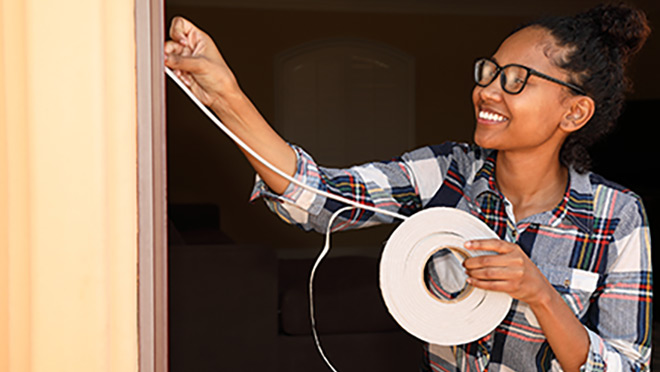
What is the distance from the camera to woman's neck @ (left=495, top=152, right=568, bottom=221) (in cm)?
127

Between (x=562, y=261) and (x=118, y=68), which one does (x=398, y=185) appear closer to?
(x=562, y=261)

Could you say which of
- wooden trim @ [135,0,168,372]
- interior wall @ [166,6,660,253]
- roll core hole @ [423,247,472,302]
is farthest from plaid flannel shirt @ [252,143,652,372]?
interior wall @ [166,6,660,253]

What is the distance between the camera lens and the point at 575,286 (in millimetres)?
1192

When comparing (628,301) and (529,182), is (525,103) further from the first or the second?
(628,301)

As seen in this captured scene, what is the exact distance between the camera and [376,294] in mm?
2811

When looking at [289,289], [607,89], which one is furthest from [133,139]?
[289,289]

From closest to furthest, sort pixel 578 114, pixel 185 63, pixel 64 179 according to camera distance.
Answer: pixel 64 179, pixel 185 63, pixel 578 114

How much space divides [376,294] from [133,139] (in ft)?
7.67

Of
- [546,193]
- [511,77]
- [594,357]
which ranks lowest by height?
[594,357]

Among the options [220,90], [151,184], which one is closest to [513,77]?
[220,90]

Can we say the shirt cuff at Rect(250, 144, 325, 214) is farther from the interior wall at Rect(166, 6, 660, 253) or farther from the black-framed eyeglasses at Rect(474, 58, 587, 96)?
the interior wall at Rect(166, 6, 660, 253)

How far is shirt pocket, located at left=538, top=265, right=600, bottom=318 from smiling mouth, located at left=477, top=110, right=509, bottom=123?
30 cm

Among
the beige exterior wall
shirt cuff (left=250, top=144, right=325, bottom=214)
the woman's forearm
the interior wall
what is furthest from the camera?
the interior wall

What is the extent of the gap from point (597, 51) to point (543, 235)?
0.37m
